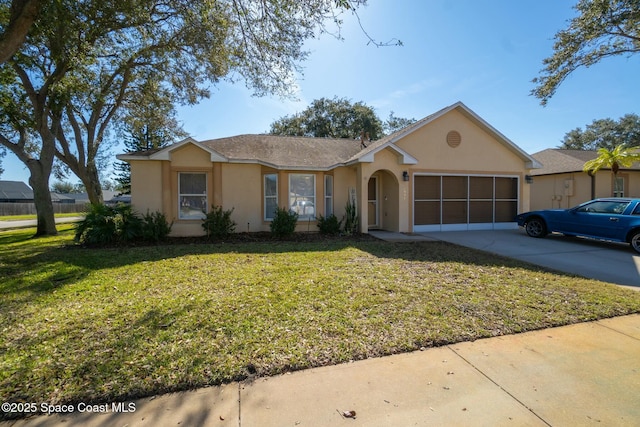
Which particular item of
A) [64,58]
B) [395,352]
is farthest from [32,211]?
[395,352]

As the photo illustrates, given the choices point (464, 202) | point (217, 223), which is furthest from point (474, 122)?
point (217, 223)

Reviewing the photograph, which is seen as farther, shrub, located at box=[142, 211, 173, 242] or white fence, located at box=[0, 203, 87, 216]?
white fence, located at box=[0, 203, 87, 216]

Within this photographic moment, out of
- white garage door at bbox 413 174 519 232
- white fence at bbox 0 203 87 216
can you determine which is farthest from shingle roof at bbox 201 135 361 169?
white fence at bbox 0 203 87 216

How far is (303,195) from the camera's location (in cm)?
1231

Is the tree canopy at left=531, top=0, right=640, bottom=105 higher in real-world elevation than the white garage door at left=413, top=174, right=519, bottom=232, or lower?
higher

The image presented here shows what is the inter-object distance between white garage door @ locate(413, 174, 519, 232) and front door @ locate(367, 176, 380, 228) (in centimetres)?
180

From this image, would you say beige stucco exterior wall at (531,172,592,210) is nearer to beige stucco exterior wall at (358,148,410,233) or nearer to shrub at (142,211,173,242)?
beige stucco exterior wall at (358,148,410,233)

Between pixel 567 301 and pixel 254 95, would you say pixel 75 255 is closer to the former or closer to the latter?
pixel 254 95

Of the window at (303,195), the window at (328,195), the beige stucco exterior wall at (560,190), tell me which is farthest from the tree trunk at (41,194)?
the beige stucco exterior wall at (560,190)

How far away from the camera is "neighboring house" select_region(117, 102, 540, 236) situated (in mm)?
11016

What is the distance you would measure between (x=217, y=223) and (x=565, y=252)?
427 inches

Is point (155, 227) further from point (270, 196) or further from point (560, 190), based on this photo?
point (560, 190)

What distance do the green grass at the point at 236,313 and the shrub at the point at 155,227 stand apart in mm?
2422

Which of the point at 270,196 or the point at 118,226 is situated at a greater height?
the point at 270,196
